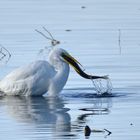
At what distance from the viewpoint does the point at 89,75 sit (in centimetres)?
1625

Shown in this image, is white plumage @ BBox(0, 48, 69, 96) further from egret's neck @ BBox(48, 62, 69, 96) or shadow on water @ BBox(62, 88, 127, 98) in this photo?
shadow on water @ BBox(62, 88, 127, 98)

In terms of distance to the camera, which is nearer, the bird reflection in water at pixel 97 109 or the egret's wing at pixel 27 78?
the bird reflection in water at pixel 97 109

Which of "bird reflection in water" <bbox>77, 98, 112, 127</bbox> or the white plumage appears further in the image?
the white plumage

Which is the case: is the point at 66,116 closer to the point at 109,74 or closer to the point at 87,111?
the point at 87,111

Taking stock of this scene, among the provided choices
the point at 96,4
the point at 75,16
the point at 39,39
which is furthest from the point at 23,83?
the point at 96,4

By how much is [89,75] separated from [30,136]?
471 cm

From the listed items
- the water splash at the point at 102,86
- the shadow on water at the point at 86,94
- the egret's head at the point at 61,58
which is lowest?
the shadow on water at the point at 86,94

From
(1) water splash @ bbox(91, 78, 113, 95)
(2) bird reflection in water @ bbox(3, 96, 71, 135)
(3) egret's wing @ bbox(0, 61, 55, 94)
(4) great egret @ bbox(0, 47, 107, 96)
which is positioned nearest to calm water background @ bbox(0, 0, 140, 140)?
(2) bird reflection in water @ bbox(3, 96, 71, 135)

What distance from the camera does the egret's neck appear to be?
1599 cm

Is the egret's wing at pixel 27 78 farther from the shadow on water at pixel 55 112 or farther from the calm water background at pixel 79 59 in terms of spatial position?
the calm water background at pixel 79 59

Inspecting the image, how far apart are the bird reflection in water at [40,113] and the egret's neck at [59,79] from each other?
26cm

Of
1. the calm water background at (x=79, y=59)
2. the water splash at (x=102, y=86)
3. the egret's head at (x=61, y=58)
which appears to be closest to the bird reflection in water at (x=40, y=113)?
the calm water background at (x=79, y=59)

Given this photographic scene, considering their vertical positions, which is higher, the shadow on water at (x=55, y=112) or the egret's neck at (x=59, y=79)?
the egret's neck at (x=59, y=79)

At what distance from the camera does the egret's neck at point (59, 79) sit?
1599 centimetres
